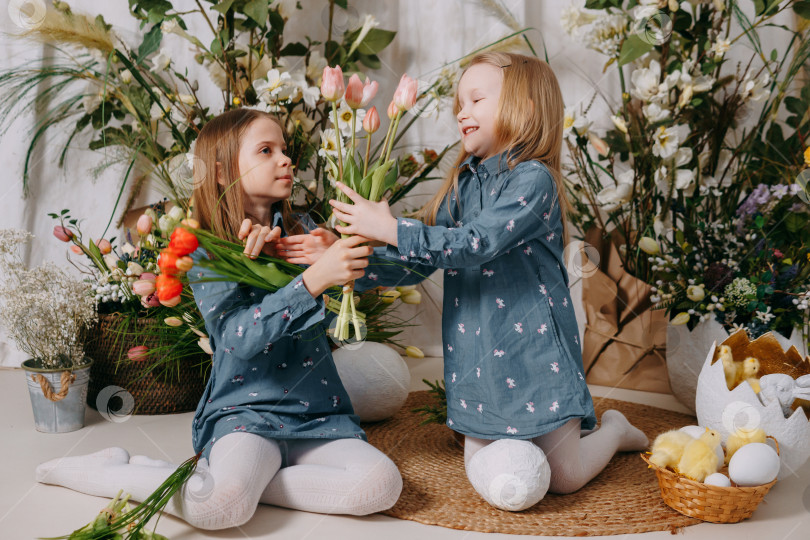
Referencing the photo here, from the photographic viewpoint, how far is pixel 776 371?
140 cm

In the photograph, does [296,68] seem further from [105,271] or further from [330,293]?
[330,293]

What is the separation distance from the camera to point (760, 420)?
1.24 meters

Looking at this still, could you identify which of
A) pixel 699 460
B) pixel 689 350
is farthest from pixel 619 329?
pixel 699 460

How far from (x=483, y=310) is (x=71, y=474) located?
2.41 ft

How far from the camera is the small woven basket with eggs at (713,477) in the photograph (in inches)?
44.1

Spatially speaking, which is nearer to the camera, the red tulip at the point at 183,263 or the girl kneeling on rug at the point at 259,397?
the red tulip at the point at 183,263

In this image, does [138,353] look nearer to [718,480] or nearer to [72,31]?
[72,31]

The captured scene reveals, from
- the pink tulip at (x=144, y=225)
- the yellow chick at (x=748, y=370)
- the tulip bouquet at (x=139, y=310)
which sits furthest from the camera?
the tulip bouquet at (x=139, y=310)

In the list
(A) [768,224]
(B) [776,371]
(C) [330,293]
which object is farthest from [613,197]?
(C) [330,293]

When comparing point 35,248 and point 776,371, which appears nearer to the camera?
point 776,371

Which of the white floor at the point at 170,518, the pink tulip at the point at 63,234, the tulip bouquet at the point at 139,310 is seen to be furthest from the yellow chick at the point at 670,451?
the pink tulip at the point at 63,234

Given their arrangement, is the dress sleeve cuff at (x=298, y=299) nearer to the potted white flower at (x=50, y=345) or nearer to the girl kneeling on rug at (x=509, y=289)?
the girl kneeling on rug at (x=509, y=289)

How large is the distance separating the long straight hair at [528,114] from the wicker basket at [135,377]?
33.9 inches

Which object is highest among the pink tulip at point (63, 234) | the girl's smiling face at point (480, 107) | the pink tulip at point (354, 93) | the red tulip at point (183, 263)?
the pink tulip at point (354, 93)
